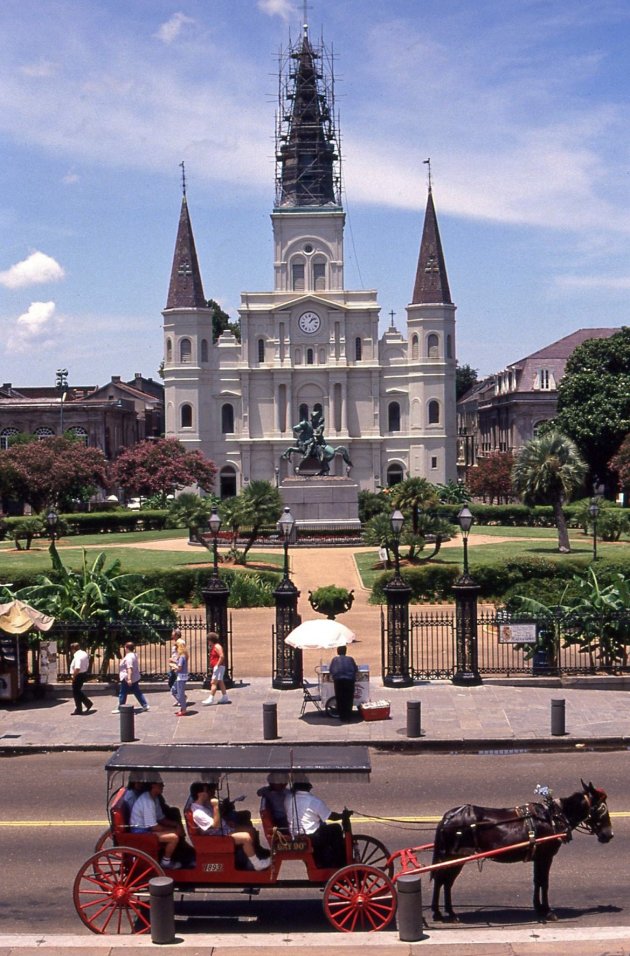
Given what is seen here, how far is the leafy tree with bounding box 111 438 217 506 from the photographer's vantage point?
7731cm

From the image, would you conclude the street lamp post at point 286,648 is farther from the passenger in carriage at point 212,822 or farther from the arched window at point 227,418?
the arched window at point 227,418

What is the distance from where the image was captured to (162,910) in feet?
31.1

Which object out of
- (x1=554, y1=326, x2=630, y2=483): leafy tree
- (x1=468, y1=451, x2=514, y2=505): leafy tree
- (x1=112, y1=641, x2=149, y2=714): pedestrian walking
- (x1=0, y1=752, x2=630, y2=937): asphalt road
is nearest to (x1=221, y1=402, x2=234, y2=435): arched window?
(x1=468, y1=451, x2=514, y2=505): leafy tree

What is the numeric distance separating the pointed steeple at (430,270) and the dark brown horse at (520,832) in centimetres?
8453

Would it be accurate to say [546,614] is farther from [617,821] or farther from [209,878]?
[209,878]

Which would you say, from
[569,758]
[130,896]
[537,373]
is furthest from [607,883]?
[537,373]

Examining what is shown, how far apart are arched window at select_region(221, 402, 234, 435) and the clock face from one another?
28.8 feet

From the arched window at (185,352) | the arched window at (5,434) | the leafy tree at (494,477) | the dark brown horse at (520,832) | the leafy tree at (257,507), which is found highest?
the arched window at (185,352)

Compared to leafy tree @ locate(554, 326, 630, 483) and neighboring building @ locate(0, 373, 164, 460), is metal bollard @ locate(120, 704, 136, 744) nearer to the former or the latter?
leafy tree @ locate(554, 326, 630, 483)

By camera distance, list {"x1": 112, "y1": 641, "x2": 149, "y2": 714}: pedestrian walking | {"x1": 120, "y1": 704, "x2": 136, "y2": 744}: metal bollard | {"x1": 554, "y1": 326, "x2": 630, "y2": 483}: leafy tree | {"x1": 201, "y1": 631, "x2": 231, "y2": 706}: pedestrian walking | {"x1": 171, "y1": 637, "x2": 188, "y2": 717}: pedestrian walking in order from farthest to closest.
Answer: {"x1": 554, "y1": 326, "x2": 630, "y2": 483}: leafy tree
{"x1": 201, "y1": 631, "x2": 231, "y2": 706}: pedestrian walking
{"x1": 171, "y1": 637, "x2": 188, "y2": 717}: pedestrian walking
{"x1": 112, "y1": 641, "x2": 149, "y2": 714}: pedestrian walking
{"x1": 120, "y1": 704, "x2": 136, "y2": 744}: metal bollard

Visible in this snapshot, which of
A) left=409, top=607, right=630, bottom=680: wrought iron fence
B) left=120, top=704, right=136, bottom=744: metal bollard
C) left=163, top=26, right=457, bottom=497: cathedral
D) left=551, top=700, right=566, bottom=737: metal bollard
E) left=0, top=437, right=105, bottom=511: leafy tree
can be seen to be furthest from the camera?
left=163, top=26, right=457, bottom=497: cathedral

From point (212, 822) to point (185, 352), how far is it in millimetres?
85145

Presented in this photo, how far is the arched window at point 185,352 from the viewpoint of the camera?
93750 mm

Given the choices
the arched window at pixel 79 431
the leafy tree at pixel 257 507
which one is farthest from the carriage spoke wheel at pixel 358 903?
the arched window at pixel 79 431
